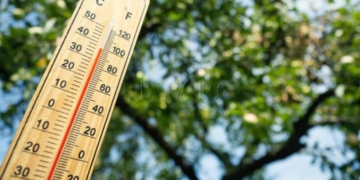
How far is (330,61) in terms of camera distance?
15.4ft

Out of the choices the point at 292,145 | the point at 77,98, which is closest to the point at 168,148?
the point at 292,145

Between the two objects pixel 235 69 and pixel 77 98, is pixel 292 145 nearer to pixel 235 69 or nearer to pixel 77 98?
pixel 235 69

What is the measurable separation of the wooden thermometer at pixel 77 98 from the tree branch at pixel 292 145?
3.93m

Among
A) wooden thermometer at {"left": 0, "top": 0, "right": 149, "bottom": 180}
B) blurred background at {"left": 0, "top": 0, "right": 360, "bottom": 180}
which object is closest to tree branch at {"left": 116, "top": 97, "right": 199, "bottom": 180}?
blurred background at {"left": 0, "top": 0, "right": 360, "bottom": 180}

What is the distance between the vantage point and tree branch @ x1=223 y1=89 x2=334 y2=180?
4660mm

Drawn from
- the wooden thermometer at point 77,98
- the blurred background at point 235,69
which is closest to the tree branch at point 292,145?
the blurred background at point 235,69

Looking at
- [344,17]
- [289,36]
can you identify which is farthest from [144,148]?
[344,17]

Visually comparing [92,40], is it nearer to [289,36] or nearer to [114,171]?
[289,36]

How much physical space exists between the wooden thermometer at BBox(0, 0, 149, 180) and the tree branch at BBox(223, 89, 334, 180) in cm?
393

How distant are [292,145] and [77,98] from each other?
427 centimetres

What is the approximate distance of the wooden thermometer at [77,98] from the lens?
3.16 feet

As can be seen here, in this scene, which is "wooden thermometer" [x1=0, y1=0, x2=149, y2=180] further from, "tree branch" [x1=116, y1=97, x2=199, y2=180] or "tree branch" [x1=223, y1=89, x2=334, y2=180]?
"tree branch" [x1=116, y1=97, x2=199, y2=180]

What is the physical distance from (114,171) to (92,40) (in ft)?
24.4

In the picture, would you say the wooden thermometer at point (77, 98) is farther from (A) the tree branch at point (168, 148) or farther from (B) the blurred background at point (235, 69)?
(A) the tree branch at point (168, 148)
